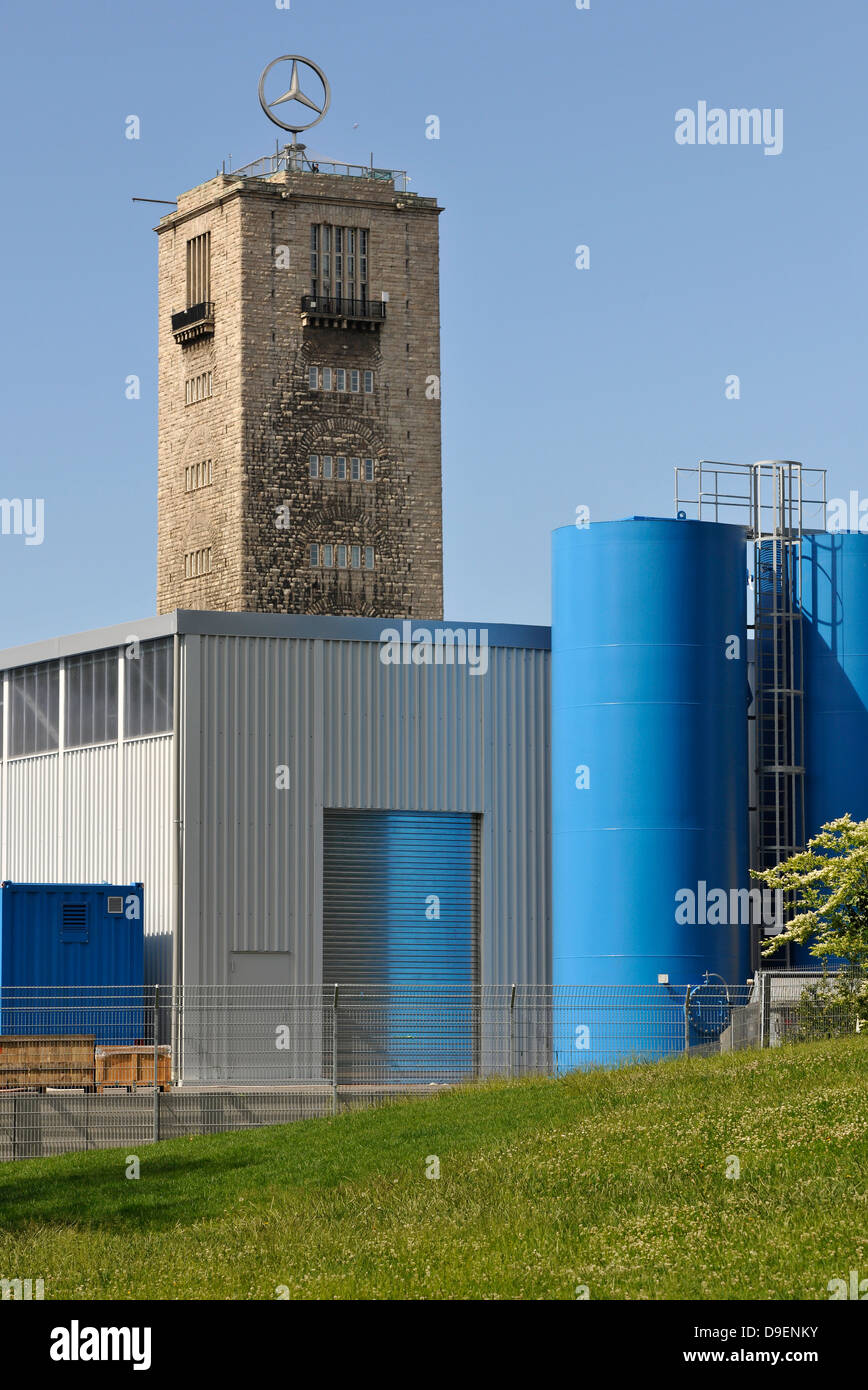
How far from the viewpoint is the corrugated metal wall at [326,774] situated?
39031 mm

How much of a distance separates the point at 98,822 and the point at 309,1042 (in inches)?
286

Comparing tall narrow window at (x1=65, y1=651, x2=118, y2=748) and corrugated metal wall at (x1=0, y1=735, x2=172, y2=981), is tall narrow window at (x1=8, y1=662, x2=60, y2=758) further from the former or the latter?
tall narrow window at (x1=65, y1=651, x2=118, y2=748)

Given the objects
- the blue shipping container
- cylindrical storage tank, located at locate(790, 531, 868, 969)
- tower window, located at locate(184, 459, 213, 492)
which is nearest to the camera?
the blue shipping container

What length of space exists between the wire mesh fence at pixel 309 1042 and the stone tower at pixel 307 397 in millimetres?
52245

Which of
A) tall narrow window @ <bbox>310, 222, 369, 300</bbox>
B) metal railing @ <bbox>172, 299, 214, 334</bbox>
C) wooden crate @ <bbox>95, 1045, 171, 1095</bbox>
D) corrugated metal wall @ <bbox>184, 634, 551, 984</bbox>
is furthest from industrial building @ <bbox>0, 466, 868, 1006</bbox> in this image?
tall narrow window @ <bbox>310, 222, 369, 300</bbox>

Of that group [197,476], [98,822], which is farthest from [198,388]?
[98,822]

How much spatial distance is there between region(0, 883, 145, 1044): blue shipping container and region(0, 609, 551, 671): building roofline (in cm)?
488

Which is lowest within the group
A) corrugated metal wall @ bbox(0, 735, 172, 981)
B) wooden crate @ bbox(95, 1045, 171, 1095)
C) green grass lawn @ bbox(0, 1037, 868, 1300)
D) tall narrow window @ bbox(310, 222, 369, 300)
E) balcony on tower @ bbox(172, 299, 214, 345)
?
wooden crate @ bbox(95, 1045, 171, 1095)

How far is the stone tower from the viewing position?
9144 cm

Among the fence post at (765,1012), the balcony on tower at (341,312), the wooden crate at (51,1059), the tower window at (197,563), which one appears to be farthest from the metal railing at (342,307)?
the fence post at (765,1012)

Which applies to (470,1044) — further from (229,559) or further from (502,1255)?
(229,559)

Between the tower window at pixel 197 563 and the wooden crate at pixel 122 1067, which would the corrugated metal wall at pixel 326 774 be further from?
the tower window at pixel 197 563

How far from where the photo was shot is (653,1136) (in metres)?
20.5
